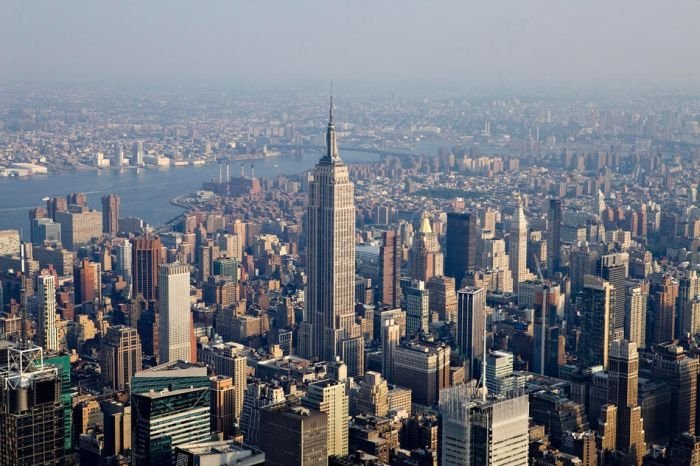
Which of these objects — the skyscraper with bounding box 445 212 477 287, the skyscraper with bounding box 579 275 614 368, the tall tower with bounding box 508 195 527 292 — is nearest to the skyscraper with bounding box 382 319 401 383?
the skyscraper with bounding box 579 275 614 368

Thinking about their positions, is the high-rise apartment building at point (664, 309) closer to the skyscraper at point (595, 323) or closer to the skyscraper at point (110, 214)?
the skyscraper at point (595, 323)

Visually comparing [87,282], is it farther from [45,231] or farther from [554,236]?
[554,236]

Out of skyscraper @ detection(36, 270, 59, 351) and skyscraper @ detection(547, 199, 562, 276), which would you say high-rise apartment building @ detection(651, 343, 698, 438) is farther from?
skyscraper @ detection(36, 270, 59, 351)

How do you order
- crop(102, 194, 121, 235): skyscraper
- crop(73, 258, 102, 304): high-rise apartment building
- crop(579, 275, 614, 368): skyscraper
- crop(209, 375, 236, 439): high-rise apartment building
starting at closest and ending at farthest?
crop(209, 375, 236, 439): high-rise apartment building
crop(579, 275, 614, 368): skyscraper
crop(73, 258, 102, 304): high-rise apartment building
crop(102, 194, 121, 235): skyscraper

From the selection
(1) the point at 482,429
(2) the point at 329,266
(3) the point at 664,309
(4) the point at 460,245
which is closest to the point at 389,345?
(2) the point at 329,266

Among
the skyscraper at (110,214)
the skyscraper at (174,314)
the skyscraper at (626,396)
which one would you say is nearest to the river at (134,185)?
the skyscraper at (110,214)
